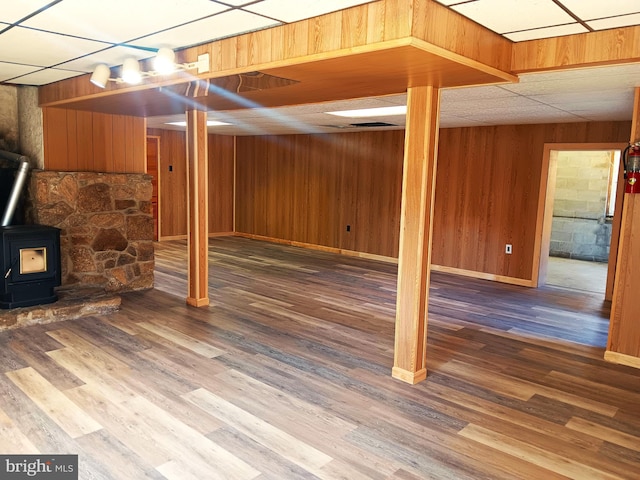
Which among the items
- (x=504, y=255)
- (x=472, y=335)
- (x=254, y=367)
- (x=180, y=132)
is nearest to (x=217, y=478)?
(x=254, y=367)

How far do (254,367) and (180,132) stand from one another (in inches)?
275

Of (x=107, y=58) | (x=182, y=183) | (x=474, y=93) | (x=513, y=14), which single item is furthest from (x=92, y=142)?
(x=513, y=14)

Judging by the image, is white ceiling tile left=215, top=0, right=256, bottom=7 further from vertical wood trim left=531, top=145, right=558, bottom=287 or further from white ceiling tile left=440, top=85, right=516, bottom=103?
vertical wood trim left=531, top=145, right=558, bottom=287

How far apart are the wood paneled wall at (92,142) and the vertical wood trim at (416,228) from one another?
3.66 metres

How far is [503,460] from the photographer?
254cm

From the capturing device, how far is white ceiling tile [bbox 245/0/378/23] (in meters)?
2.32

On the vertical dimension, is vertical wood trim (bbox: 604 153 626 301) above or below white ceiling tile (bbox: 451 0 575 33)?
below

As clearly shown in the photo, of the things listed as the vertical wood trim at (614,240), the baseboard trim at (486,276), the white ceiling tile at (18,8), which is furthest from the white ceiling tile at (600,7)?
the baseboard trim at (486,276)

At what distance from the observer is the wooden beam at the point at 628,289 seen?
382 centimetres

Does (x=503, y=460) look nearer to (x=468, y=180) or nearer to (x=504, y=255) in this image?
(x=504, y=255)

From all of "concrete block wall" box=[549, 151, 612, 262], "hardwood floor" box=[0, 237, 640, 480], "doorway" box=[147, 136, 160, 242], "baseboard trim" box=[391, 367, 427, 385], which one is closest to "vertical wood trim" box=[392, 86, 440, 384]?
"baseboard trim" box=[391, 367, 427, 385]

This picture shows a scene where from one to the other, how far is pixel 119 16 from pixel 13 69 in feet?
7.12

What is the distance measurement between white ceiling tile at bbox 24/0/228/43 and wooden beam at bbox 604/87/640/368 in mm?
3251

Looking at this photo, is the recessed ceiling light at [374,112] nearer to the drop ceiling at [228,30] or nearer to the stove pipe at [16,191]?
the drop ceiling at [228,30]
